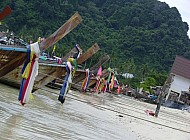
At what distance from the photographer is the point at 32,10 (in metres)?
72.4

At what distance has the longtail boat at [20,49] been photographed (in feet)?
27.1

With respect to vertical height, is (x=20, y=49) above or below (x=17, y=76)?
above

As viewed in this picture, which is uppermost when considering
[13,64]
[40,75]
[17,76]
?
[13,64]

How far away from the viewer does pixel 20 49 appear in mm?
9359

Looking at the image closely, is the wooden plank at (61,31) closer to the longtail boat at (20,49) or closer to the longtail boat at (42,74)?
the longtail boat at (20,49)

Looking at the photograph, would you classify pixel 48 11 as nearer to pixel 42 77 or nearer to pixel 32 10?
pixel 32 10

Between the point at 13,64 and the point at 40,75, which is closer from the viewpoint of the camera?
the point at 13,64

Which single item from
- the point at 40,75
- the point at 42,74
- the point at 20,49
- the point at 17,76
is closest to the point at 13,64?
the point at 20,49

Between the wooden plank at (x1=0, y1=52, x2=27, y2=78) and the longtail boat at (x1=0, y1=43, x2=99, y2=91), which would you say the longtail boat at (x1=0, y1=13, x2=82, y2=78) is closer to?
the wooden plank at (x1=0, y1=52, x2=27, y2=78)

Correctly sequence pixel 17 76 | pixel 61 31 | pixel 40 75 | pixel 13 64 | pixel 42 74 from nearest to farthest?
pixel 61 31 < pixel 13 64 < pixel 17 76 < pixel 42 74 < pixel 40 75

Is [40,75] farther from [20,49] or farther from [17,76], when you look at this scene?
[20,49]

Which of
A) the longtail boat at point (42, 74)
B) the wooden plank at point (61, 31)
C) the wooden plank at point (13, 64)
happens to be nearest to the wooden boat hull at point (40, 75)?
the longtail boat at point (42, 74)

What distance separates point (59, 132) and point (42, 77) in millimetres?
6769

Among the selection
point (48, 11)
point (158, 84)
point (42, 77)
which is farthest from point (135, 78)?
point (42, 77)
